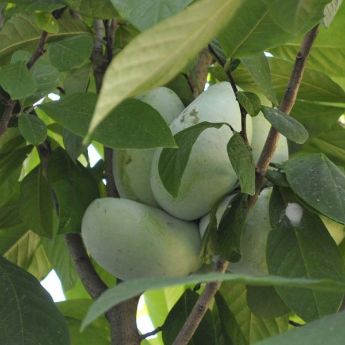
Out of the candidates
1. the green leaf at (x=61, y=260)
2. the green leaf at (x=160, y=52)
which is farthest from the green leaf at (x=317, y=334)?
the green leaf at (x=61, y=260)

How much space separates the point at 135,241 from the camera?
104 cm

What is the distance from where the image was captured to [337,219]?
92 cm

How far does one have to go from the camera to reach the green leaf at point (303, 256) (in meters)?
0.99

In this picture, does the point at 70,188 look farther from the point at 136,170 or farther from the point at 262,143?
the point at 262,143

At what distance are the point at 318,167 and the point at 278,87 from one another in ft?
0.90

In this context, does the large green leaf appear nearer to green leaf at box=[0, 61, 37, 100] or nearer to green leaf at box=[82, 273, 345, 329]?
green leaf at box=[0, 61, 37, 100]

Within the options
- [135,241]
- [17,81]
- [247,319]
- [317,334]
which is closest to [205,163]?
[135,241]

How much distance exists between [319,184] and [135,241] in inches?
9.2

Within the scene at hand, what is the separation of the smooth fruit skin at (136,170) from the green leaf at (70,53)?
0.47ft

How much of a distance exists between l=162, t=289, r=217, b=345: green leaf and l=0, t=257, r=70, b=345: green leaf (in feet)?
0.63

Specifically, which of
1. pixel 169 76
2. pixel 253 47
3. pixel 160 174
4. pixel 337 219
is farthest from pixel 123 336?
pixel 169 76

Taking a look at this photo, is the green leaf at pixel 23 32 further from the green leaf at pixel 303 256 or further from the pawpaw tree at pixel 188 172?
the green leaf at pixel 303 256

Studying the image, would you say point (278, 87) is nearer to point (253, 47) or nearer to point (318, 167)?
point (318, 167)

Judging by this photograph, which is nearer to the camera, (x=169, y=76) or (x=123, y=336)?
(x=169, y=76)
